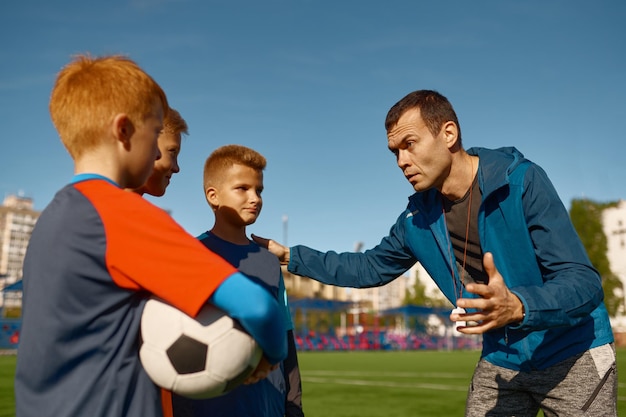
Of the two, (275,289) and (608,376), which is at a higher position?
(275,289)

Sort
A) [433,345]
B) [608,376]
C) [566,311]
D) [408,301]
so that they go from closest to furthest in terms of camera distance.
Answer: [566,311] < [608,376] < [433,345] < [408,301]

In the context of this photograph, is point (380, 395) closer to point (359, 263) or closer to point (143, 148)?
point (359, 263)

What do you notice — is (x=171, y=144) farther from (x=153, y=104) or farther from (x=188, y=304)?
(x=188, y=304)

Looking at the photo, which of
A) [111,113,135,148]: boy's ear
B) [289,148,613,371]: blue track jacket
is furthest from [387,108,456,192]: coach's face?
[111,113,135,148]: boy's ear

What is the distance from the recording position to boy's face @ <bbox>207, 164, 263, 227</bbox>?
149 inches

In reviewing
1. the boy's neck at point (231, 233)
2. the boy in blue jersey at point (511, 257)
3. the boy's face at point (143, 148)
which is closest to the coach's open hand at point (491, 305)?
the boy in blue jersey at point (511, 257)

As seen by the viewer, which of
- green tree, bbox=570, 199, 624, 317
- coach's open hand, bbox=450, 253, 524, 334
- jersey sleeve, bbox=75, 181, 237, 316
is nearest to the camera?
jersey sleeve, bbox=75, 181, 237, 316

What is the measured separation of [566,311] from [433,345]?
4874 cm

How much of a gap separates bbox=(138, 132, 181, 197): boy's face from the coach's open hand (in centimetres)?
176

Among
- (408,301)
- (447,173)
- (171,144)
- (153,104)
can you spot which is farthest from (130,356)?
(408,301)

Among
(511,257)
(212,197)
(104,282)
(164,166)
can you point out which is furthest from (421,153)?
(104,282)

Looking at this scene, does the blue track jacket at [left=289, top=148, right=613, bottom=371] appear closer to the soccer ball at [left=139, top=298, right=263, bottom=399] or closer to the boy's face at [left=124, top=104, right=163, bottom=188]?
the soccer ball at [left=139, top=298, right=263, bottom=399]

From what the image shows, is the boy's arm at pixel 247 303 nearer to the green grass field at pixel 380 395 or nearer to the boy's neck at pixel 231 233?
the boy's neck at pixel 231 233

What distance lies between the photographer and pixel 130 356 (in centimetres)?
179
